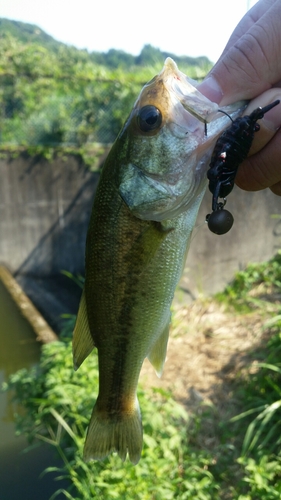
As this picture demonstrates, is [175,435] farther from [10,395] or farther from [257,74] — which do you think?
[257,74]

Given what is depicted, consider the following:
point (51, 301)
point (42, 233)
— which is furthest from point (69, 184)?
point (51, 301)

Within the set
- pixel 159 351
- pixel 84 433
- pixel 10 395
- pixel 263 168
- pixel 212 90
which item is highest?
pixel 212 90

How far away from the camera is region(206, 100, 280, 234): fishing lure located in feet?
4.64

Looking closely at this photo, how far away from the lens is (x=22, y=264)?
341 inches

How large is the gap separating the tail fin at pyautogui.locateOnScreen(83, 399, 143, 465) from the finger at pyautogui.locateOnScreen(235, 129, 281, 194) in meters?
1.09

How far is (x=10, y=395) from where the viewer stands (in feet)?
16.3

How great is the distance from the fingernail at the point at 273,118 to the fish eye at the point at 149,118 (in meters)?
0.37

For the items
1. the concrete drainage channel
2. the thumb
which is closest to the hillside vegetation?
the concrete drainage channel

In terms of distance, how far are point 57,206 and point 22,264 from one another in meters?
1.32

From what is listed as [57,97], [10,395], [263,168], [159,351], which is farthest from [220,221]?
[57,97]

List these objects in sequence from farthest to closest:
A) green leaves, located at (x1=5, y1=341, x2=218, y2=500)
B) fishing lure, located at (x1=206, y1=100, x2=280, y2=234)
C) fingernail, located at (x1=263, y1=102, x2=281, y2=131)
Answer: green leaves, located at (x1=5, y1=341, x2=218, y2=500) < fingernail, located at (x1=263, y1=102, x2=281, y2=131) < fishing lure, located at (x1=206, y1=100, x2=280, y2=234)

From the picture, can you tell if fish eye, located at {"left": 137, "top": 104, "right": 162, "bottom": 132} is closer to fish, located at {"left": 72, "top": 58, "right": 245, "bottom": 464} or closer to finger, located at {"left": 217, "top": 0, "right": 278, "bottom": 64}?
fish, located at {"left": 72, "top": 58, "right": 245, "bottom": 464}

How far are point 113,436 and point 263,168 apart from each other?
1.30 metres

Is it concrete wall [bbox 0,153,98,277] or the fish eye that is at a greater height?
the fish eye
